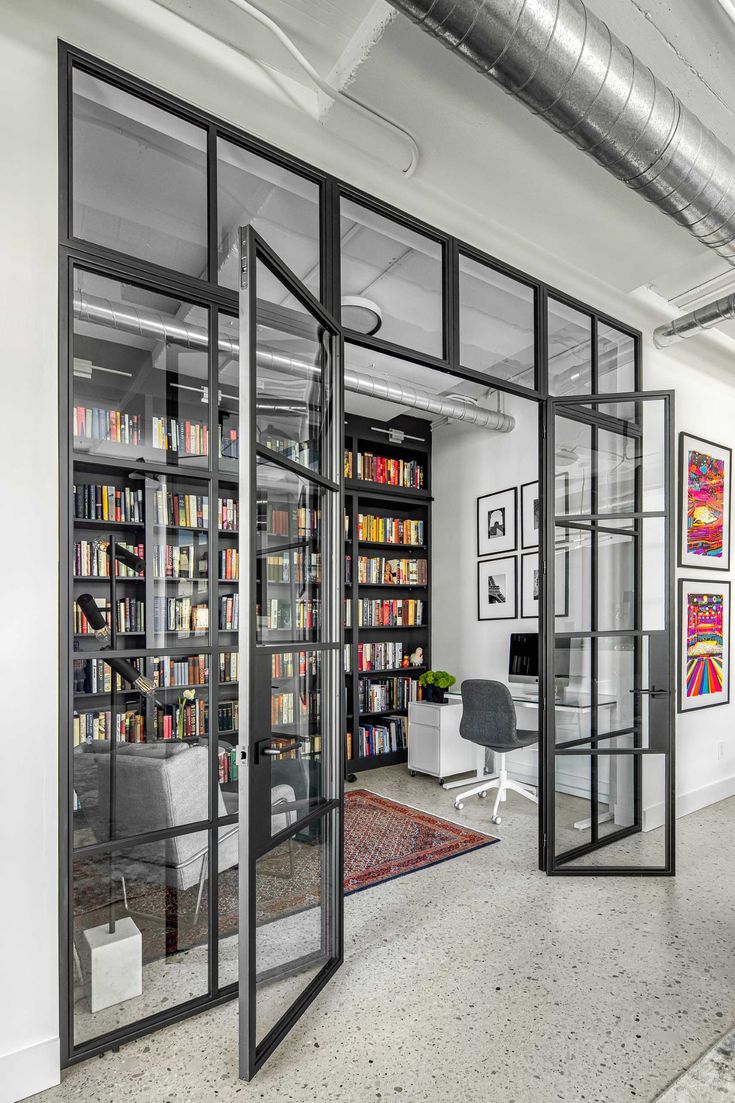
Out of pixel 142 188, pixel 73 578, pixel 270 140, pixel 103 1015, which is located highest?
pixel 270 140

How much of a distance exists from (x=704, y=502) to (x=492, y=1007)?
3.53 metres

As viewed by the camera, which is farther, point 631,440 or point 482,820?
point 482,820

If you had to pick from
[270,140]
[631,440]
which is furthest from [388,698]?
[270,140]

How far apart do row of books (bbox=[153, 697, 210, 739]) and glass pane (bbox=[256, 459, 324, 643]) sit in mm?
374

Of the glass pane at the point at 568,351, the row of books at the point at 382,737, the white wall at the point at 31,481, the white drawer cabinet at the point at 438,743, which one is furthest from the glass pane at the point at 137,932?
the row of books at the point at 382,737

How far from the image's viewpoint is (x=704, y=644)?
14.7 ft

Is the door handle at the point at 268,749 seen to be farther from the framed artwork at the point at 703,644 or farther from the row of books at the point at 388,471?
the row of books at the point at 388,471

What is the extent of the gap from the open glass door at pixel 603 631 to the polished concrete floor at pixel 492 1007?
0.32m

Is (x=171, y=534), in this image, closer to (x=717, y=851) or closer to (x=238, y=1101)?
(x=238, y=1101)

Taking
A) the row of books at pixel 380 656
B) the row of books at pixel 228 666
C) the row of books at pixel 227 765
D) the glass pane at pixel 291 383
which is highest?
the glass pane at pixel 291 383

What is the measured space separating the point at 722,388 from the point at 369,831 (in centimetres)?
392

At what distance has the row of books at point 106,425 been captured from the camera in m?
1.95

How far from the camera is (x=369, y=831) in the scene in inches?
155

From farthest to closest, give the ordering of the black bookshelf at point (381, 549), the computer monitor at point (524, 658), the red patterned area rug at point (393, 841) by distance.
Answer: the black bookshelf at point (381, 549)
the computer monitor at point (524, 658)
the red patterned area rug at point (393, 841)
